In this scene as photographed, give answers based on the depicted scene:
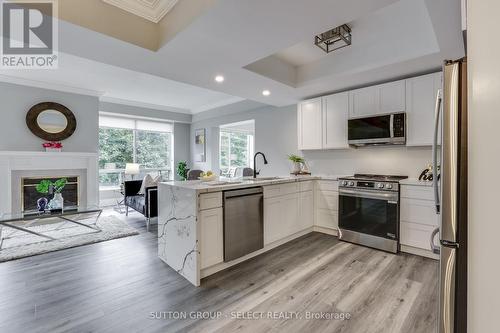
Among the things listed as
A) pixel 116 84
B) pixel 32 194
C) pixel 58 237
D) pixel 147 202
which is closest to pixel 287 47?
pixel 147 202

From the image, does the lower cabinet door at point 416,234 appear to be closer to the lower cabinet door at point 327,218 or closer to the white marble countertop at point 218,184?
the lower cabinet door at point 327,218

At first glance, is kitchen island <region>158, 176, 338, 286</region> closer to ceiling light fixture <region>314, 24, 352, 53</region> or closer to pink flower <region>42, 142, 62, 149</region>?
ceiling light fixture <region>314, 24, 352, 53</region>

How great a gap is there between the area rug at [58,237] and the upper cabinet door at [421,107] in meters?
4.45

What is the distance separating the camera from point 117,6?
2.20 m

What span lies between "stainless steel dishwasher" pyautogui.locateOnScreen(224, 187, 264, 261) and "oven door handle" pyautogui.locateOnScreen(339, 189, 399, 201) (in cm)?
139

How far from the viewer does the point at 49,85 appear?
193 inches

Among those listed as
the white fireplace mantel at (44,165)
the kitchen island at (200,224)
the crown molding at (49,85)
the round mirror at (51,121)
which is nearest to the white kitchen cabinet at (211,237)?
the kitchen island at (200,224)

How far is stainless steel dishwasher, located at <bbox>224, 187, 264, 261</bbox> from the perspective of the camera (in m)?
2.53

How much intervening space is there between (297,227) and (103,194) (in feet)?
18.0

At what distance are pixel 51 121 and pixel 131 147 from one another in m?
2.02

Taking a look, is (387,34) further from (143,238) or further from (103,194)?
(103,194)

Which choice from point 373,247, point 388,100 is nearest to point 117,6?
point 388,100

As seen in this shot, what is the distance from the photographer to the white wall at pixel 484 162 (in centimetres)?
59

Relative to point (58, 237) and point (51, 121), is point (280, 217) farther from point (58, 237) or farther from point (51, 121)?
point (51, 121)
